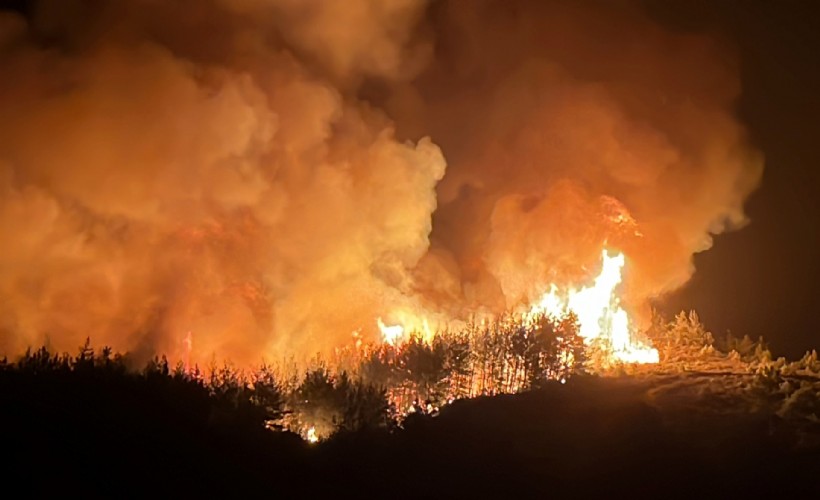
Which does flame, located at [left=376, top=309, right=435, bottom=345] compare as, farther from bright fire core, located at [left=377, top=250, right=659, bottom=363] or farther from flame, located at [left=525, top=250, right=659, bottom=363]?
flame, located at [left=525, top=250, right=659, bottom=363]

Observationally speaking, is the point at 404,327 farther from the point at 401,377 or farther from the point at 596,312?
the point at 401,377

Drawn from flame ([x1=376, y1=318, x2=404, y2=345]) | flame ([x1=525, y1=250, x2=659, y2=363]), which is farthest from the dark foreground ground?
flame ([x1=376, y1=318, x2=404, y2=345])

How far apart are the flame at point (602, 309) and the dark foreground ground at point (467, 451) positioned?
36.8ft

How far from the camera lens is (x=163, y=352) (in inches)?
2586

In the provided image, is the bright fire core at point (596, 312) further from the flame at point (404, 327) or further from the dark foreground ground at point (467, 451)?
the dark foreground ground at point (467, 451)

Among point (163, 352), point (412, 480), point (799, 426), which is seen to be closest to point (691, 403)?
point (799, 426)

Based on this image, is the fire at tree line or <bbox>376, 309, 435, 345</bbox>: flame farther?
<bbox>376, 309, 435, 345</bbox>: flame

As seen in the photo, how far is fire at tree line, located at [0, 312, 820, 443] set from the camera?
39.9 metres

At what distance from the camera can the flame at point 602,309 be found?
209 ft

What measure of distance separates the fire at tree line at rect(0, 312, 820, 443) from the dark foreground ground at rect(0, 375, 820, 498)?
150cm

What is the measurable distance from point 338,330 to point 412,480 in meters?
32.7

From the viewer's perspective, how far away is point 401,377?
51.0 metres

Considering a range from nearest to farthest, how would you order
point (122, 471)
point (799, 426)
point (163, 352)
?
point (122, 471) → point (799, 426) → point (163, 352)

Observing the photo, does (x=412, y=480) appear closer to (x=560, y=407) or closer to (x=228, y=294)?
(x=560, y=407)
